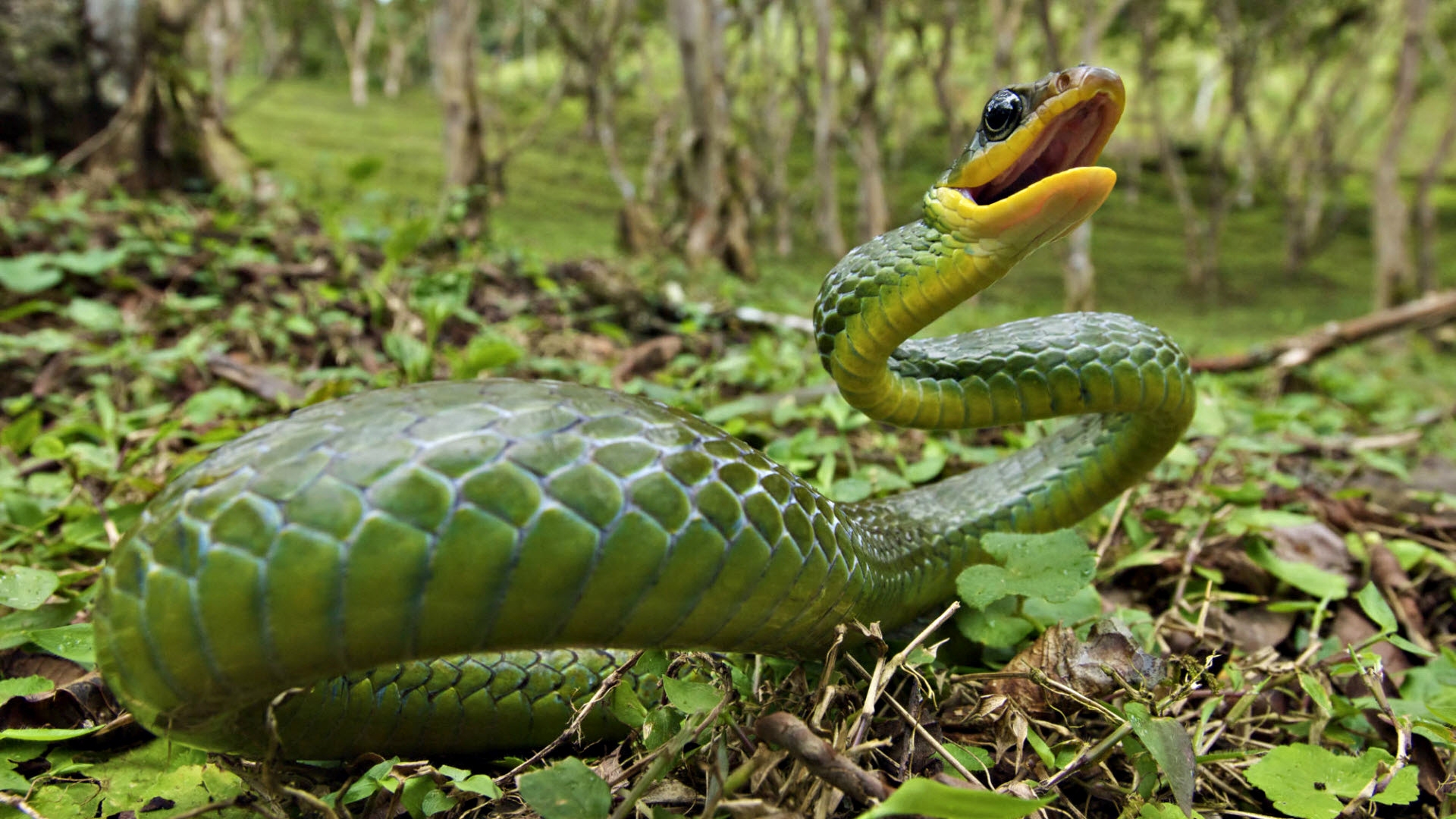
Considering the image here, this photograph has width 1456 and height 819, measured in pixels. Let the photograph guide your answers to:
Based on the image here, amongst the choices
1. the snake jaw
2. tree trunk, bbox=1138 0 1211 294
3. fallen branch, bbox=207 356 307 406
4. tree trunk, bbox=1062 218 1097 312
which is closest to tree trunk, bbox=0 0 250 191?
fallen branch, bbox=207 356 307 406

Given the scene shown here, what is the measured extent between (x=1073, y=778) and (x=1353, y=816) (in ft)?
1.26

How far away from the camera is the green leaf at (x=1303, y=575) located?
1.83 m

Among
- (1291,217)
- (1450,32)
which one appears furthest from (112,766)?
(1450,32)

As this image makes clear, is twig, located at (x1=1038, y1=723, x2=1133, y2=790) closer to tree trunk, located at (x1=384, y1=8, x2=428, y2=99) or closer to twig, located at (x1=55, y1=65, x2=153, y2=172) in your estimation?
twig, located at (x1=55, y1=65, x2=153, y2=172)

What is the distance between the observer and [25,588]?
4.57 feet

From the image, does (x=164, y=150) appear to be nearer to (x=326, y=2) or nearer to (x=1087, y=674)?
(x=1087, y=674)

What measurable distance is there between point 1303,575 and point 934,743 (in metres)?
1.19

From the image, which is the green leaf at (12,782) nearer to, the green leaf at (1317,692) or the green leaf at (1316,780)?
the green leaf at (1316,780)

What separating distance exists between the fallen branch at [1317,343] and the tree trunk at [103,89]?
5676mm

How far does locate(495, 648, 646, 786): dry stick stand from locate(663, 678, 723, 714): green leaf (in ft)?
0.34

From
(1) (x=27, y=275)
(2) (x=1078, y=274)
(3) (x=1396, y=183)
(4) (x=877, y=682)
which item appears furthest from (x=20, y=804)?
(3) (x=1396, y=183)

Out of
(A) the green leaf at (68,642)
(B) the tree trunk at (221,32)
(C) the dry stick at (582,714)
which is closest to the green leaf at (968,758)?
(C) the dry stick at (582,714)

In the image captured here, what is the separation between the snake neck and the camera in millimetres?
1429

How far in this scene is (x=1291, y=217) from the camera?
55.8 feet
